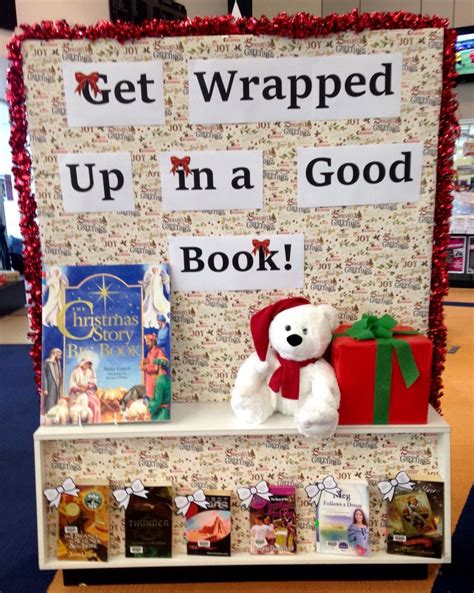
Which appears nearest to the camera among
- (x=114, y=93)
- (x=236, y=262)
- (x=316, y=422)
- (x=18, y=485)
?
(x=316, y=422)

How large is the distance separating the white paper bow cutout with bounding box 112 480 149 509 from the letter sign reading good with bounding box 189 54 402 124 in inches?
45.7

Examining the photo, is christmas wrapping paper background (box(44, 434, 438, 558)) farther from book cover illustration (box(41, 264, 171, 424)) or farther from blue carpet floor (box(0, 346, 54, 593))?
blue carpet floor (box(0, 346, 54, 593))

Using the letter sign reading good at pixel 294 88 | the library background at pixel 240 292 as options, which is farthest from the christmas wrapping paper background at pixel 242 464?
the letter sign reading good at pixel 294 88

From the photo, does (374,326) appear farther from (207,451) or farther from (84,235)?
(84,235)

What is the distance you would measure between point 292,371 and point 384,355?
0.28 meters

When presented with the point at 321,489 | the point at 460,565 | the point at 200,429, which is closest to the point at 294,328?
the point at 200,429

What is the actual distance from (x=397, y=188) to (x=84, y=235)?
102 centimetres

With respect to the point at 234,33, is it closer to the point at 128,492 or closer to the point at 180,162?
the point at 180,162

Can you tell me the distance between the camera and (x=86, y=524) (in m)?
1.71

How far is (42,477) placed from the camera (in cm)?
169

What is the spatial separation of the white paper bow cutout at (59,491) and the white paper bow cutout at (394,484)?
3.19 feet

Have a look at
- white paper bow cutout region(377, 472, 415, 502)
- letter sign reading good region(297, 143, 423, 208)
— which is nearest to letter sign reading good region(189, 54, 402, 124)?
letter sign reading good region(297, 143, 423, 208)

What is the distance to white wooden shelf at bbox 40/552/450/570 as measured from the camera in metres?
1.69

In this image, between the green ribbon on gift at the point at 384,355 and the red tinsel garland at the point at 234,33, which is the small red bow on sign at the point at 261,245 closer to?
the green ribbon on gift at the point at 384,355
